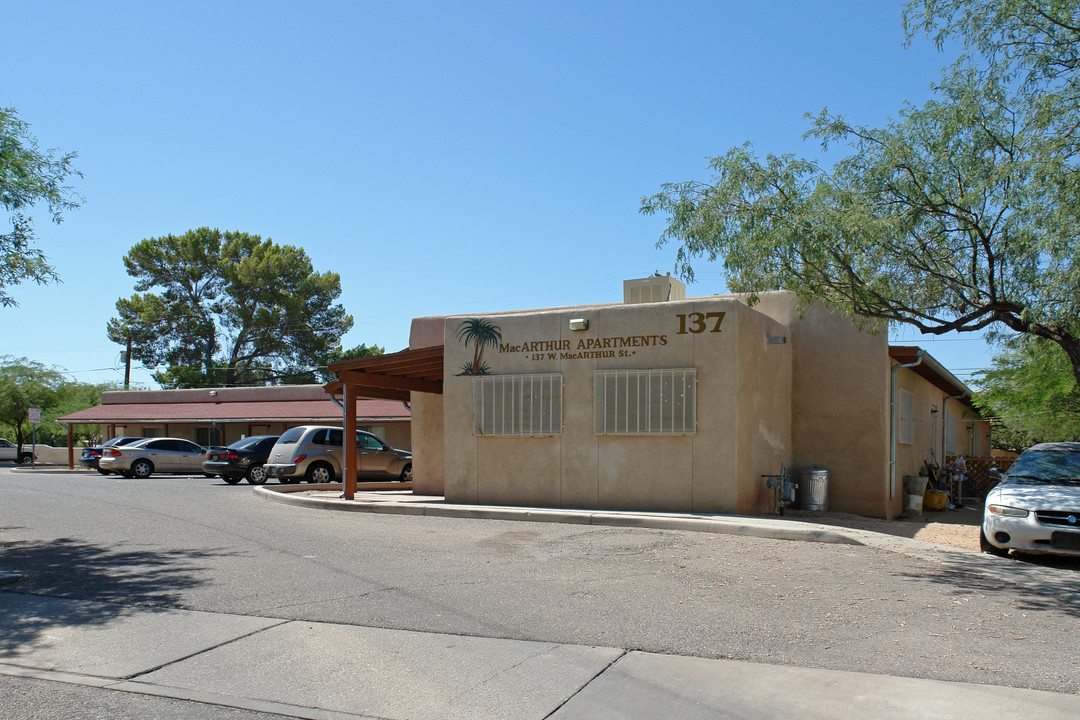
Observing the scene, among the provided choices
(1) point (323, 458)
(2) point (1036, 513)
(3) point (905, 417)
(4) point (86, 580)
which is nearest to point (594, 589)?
(4) point (86, 580)

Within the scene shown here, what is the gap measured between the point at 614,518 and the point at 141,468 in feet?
71.6

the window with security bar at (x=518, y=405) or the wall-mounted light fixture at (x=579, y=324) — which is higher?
the wall-mounted light fixture at (x=579, y=324)

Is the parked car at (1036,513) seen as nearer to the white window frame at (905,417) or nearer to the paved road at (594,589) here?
the paved road at (594,589)

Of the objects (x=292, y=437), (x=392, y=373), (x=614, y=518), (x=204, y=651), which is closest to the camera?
(x=204, y=651)

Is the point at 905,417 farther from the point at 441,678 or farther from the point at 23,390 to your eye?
the point at 23,390

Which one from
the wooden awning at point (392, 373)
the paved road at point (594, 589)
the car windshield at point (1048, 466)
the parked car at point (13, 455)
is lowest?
the parked car at point (13, 455)

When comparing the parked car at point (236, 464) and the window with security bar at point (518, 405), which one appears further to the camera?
the parked car at point (236, 464)

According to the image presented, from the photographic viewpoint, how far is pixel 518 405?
1510cm

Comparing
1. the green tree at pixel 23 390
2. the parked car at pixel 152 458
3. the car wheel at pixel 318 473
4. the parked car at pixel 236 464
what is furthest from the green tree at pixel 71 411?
the car wheel at pixel 318 473

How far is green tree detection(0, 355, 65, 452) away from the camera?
45.1 meters

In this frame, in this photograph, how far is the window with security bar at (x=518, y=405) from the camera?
48.6 ft

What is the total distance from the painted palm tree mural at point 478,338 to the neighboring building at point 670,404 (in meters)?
0.02

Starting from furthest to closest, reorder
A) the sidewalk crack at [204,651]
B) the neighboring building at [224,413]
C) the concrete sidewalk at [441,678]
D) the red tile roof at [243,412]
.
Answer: the neighboring building at [224,413] → the red tile roof at [243,412] → the sidewalk crack at [204,651] → the concrete sidewalk at [441,678]

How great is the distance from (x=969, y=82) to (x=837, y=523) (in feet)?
20.9
